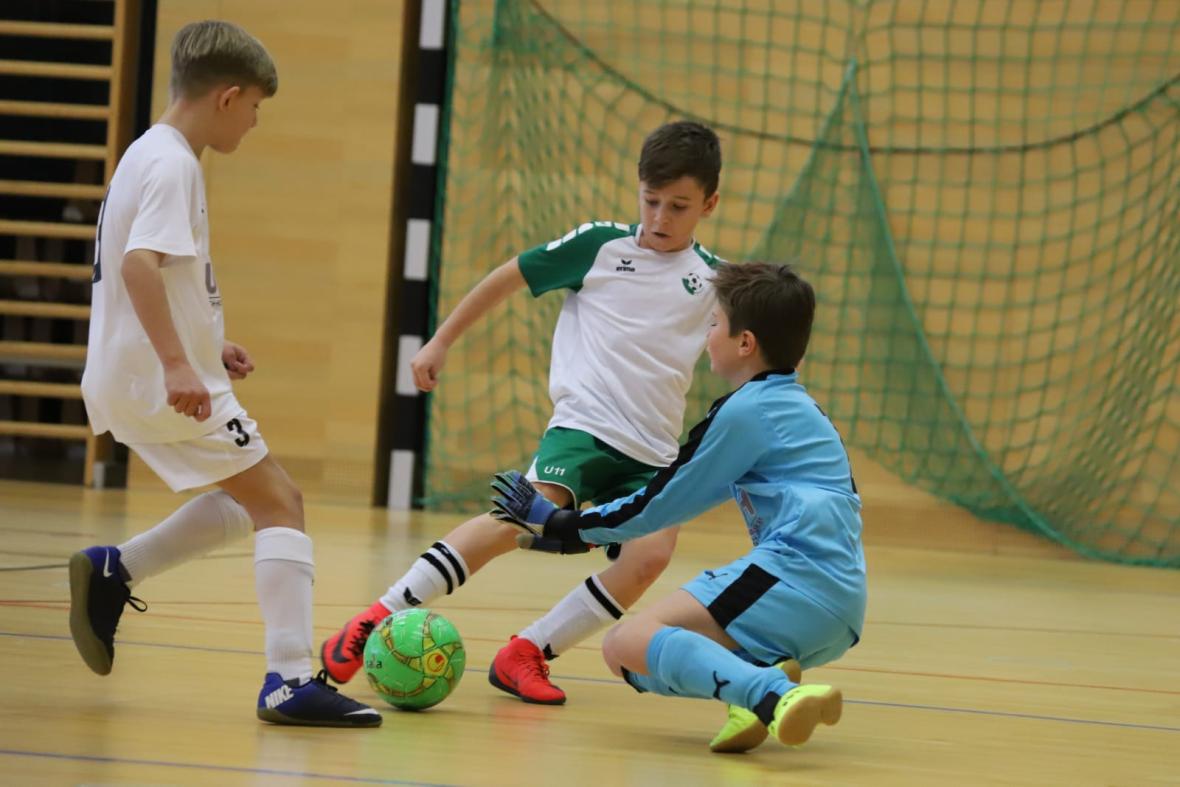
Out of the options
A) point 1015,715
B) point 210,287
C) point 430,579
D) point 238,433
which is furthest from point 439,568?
point 1015,715

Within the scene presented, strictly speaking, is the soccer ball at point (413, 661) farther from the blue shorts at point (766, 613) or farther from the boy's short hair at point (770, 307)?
the boy's short hair at point (770, 307)

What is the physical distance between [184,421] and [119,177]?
40 centimetres

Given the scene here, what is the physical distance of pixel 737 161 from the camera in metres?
6.89

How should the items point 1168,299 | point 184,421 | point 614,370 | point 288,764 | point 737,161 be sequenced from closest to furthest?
point 288,764 → point 184,421 → point 614,370 → point 1168,299 → point 737,161

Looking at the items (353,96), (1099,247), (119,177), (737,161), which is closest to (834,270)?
(737,161)

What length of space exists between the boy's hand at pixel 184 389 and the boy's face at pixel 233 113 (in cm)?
40

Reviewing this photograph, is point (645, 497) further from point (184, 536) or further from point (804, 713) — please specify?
point (184, 536)

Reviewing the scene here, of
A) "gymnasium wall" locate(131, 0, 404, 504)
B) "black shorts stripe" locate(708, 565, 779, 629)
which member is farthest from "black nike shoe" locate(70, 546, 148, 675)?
"gymnasium wall" locate(131, 0, 404, 504)

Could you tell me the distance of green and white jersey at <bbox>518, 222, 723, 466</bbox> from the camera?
2.99m

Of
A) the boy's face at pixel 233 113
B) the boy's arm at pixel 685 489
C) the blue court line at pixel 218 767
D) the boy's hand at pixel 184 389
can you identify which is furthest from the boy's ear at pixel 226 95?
the blue court line at pixel 218 767

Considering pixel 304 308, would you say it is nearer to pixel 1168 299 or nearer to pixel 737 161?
pixel 737 161

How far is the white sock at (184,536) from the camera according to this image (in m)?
2.58

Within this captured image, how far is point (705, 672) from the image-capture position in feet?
7.37

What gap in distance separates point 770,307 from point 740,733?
0.67 meters
